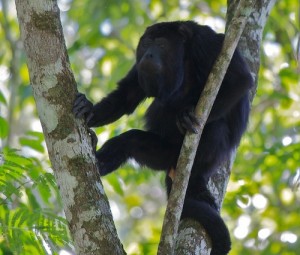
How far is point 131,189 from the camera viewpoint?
10.9 metres

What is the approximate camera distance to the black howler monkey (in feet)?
12.8

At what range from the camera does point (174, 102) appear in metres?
4.39

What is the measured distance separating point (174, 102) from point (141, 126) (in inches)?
45.1

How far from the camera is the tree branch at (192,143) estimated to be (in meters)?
2.96

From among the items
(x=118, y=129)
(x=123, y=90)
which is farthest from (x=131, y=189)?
(x=123, y=90)

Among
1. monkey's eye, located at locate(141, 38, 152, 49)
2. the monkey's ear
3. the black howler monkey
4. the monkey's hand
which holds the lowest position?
the monkey's hand

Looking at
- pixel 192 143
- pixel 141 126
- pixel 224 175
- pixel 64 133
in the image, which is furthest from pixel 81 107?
pixel 141 126

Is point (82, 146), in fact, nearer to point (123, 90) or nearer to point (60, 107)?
point (60, 107)

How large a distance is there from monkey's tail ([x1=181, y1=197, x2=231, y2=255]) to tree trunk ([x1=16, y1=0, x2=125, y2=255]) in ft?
2.63

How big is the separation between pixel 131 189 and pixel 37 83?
8045 millimetres

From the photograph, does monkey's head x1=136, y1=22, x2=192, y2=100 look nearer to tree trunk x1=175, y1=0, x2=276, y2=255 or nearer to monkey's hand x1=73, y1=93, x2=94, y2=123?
tree trunk x1=175, y1=0, x2=276, y2=255

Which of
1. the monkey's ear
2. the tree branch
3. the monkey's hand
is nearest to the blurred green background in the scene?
the monkey's hand

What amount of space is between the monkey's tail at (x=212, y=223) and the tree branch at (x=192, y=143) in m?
0.51

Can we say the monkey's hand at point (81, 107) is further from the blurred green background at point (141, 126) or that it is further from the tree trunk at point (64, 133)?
the blurred green background at point (141, 126)
